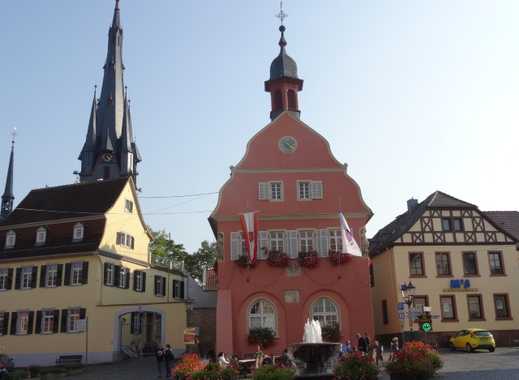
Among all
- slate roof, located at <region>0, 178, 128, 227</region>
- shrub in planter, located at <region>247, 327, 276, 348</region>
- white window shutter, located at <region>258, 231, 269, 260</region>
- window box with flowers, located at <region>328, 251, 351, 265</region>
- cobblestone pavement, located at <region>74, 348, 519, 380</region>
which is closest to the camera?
cobblestone pavement, located at <region>74, 348, 519, 380</region>

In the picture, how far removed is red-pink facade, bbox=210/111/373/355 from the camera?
3141 centimetres

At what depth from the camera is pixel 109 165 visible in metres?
69.6

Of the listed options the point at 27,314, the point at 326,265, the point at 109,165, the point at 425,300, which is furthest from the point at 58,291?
the point at 109,165

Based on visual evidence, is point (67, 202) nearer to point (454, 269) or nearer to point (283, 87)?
point (283, 87)

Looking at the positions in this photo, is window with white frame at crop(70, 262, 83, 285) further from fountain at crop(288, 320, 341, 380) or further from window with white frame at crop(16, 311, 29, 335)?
fountain at crop(288, 320, 341, 380)

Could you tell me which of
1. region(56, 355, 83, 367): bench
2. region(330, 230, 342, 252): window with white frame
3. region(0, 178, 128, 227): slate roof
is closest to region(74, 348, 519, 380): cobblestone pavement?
region(56, 355, 83, 367): bench

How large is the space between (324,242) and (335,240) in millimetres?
624

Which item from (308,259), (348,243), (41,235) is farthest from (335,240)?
(41,235)

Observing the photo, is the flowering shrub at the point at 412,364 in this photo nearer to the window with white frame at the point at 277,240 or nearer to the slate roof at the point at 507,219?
the window with white frame at the point at 277,240

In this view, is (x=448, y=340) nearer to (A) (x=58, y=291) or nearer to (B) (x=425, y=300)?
(B) (x=425, y=300)

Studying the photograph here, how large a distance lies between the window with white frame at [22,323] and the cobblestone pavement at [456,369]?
267 inches

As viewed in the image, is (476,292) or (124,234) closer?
(476,292)

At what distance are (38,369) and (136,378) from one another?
8244 millimetres

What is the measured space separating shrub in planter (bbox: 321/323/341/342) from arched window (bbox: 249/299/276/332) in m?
2.69
